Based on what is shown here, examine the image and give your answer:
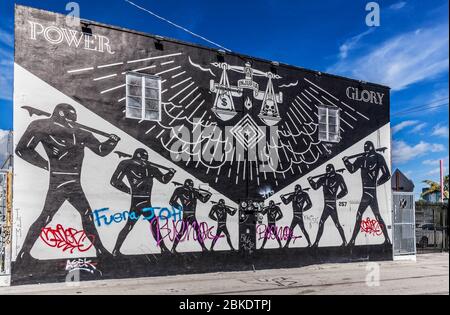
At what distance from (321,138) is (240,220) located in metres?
4.63

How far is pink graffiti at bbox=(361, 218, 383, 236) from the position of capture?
1773 cm

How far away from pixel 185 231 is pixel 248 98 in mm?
4980

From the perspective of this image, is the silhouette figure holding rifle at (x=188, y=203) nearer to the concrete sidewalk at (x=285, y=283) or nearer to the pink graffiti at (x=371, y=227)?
the concrete sidewalk at (x=285, y=283)

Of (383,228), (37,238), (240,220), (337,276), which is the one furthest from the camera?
(383,228)

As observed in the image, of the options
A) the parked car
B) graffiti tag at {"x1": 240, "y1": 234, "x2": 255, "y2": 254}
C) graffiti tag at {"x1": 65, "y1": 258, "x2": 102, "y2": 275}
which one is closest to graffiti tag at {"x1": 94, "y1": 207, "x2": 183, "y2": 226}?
graffiti tag at {"x1": 65, "y1": 258, "x2": 102, "y2": 275}

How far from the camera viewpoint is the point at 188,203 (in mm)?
14133

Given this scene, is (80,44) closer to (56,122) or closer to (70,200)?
(56,122)

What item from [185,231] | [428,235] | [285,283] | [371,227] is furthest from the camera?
[428,235]

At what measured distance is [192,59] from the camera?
14.7m

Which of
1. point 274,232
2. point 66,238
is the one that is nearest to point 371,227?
point 274,232

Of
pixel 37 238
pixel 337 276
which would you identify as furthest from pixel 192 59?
pixel 337 276

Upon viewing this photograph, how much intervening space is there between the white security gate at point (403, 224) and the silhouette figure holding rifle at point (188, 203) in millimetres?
8898

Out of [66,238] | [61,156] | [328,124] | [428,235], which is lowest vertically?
[428,235]

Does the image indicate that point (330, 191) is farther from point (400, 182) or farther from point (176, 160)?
point (176, 160)
